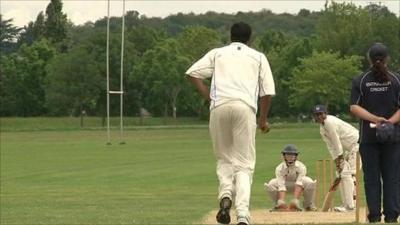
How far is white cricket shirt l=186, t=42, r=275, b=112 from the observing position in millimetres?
8977

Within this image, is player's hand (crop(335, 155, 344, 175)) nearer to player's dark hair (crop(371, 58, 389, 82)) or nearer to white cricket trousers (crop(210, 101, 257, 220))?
player's dark hair (crop(371, 58, 389, 82))

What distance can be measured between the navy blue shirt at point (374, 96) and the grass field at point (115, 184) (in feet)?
14.2

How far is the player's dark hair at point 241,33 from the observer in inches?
362

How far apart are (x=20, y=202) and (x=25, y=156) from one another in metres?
21.2

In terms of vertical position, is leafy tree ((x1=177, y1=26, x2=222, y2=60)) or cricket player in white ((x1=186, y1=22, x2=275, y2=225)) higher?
leafy tree ((x1=177, y1=26, x2=222, y2=60))

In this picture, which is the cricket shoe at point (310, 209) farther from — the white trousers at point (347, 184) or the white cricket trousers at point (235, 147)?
the white cricket trousers at point (235, 147)

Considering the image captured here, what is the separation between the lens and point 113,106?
105m

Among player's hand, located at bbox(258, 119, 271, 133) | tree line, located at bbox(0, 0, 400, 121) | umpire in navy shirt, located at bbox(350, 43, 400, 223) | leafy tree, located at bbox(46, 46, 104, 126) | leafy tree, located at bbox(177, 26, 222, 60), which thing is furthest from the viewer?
leafy tree, located at bbox(177, 26, 222, 60)

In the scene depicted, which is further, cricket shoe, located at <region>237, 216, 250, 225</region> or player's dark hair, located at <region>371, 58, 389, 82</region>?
player's dark hair, located at <region>371, 58, 389, 82</region>

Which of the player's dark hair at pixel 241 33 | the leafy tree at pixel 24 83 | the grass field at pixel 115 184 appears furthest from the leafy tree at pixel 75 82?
the player's dark hair at pixel 241 33

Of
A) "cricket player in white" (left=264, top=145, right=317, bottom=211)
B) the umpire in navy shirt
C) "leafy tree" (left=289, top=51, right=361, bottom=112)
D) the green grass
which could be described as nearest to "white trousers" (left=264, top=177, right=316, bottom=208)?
"cricket player in white" (left=264, top=145, right=317, bottom=211)

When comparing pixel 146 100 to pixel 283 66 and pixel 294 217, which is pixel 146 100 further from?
pixel 294 217

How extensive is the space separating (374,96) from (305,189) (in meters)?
6.47

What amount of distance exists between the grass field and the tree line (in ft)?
148
